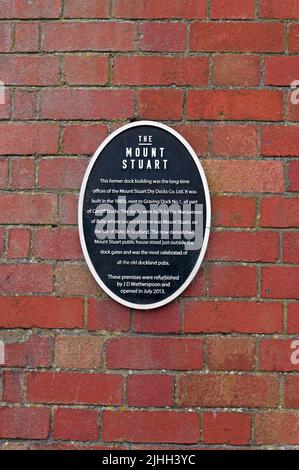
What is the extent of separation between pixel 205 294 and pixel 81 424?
0.65 metres

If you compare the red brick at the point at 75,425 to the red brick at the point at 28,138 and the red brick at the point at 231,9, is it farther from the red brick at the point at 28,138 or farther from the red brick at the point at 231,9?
the red brick at the point at 231,9

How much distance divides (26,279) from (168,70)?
932 millimetres

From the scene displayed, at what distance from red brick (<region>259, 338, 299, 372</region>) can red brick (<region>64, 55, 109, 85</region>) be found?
114 cm

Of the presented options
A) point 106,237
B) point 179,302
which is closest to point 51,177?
point 106,237

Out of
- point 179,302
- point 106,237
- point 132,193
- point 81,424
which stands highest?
point 132,193

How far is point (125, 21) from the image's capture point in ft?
7.93

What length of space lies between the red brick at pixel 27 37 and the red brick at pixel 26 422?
1335mm

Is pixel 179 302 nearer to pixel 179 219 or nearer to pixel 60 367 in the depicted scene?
pixel 179 219

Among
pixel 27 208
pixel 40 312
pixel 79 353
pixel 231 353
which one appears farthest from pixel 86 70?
pixel 231 353

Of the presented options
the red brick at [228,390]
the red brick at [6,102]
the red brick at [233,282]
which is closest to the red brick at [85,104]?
the red brick at [6,102]

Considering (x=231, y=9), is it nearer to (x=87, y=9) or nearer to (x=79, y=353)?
(x=87, y=9)

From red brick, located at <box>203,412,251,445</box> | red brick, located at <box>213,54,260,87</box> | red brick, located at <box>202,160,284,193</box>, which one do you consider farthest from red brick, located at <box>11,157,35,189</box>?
red brick, located at <box>203,412,251,445</box>

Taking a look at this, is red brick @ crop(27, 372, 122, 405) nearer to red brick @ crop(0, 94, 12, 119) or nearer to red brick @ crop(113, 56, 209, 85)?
Result: red brick @ crop(0, 94, 12, 119)

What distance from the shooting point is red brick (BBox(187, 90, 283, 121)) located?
240 centimetres
